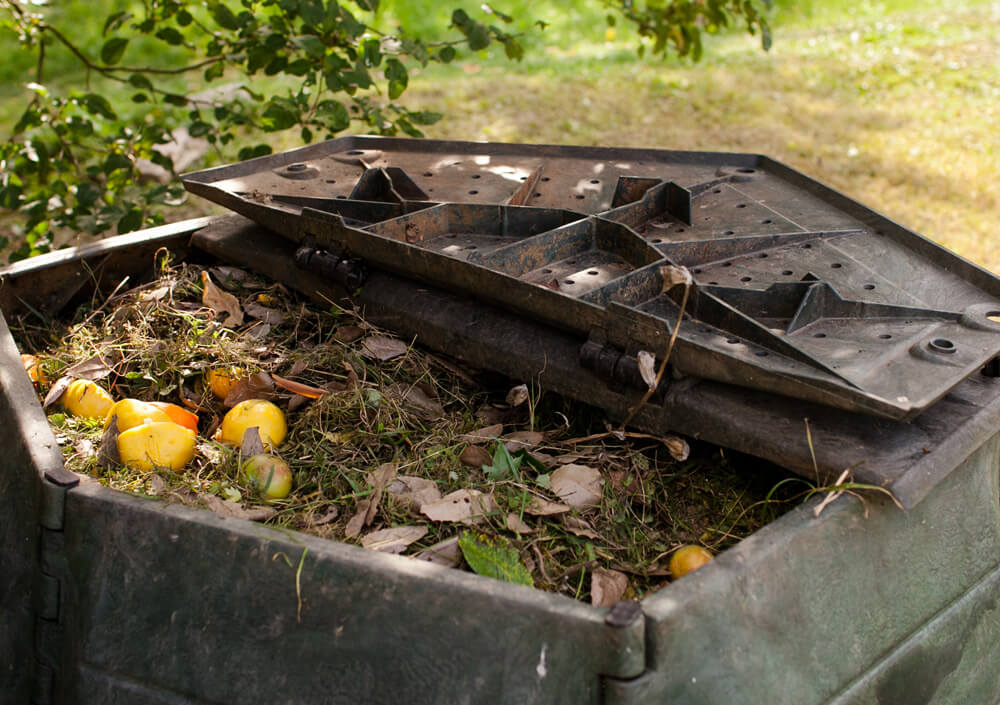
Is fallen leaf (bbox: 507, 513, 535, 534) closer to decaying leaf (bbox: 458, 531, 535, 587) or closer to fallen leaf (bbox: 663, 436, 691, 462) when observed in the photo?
decaying leaf (bbox: 458, 531, 535, 587)

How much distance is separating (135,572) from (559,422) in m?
1.17

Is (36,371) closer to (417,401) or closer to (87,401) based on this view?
(87,401)

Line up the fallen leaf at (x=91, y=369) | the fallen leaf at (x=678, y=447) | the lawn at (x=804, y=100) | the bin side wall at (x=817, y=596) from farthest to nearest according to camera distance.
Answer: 1. the lawn at (x=804, y=100)
2. the fallen leaf at (x=91, y=369)
3. the fallen leaf at (x=678, y=447)
4. the bin side wall at (x=817, y=596)

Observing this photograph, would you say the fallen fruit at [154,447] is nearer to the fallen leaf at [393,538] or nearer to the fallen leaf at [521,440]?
the fallen leaf at [393,538]

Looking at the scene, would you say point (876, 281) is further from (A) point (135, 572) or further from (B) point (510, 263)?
(A) point (135, 572)

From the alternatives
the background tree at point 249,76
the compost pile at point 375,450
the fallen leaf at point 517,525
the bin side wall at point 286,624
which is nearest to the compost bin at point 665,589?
the bin side wall at point 286,624

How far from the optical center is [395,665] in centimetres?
184

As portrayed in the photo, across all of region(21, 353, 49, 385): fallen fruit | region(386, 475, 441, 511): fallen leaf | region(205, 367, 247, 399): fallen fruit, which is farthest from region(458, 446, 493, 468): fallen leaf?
region(21, 353, 49, 385): fallen fruit

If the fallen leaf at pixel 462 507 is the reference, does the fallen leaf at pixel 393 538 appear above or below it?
below

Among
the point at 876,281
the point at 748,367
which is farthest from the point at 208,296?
the point at 876,281

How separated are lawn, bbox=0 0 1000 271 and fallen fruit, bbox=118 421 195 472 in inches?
162

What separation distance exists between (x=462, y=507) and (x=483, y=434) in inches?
13.8

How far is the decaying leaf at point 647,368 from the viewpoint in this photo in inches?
89.0

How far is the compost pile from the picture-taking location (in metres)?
2.29
